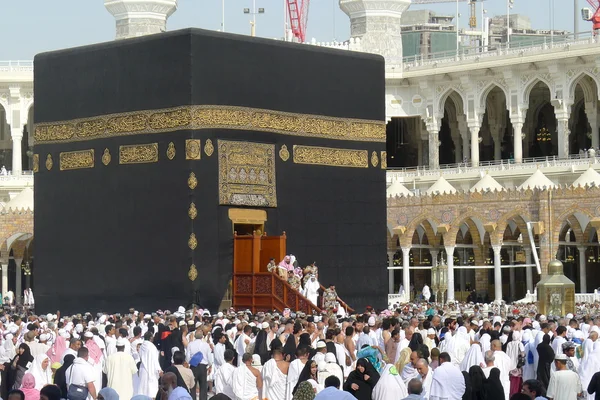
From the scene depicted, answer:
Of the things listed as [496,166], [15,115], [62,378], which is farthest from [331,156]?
[15,115]

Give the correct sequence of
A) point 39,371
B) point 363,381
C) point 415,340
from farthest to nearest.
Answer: point 415,340
point 39,371
point 363,381

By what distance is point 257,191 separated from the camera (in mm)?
20000

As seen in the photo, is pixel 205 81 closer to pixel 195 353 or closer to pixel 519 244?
pixel 195 353

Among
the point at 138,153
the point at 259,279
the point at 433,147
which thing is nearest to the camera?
the point at 259,279

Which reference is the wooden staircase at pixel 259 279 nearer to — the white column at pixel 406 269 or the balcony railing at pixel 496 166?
the white column at pixel 406 269

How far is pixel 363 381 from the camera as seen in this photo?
8.71 metres

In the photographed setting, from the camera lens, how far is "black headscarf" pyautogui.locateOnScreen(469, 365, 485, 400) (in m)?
9.12

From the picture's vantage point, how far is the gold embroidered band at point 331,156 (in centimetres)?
2056

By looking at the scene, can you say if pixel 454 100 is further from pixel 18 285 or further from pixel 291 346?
pixel 291 346

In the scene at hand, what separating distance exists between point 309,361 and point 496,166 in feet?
96.3

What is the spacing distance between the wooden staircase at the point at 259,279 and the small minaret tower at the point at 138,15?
990 inches

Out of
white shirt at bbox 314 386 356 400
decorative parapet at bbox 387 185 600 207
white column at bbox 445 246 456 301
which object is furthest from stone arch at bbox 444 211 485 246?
white shirt at bbox 314 386 356 400

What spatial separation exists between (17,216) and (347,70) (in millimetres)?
14605

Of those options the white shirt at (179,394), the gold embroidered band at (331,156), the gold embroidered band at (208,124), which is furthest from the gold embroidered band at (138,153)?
the white shirt at (179,394)
